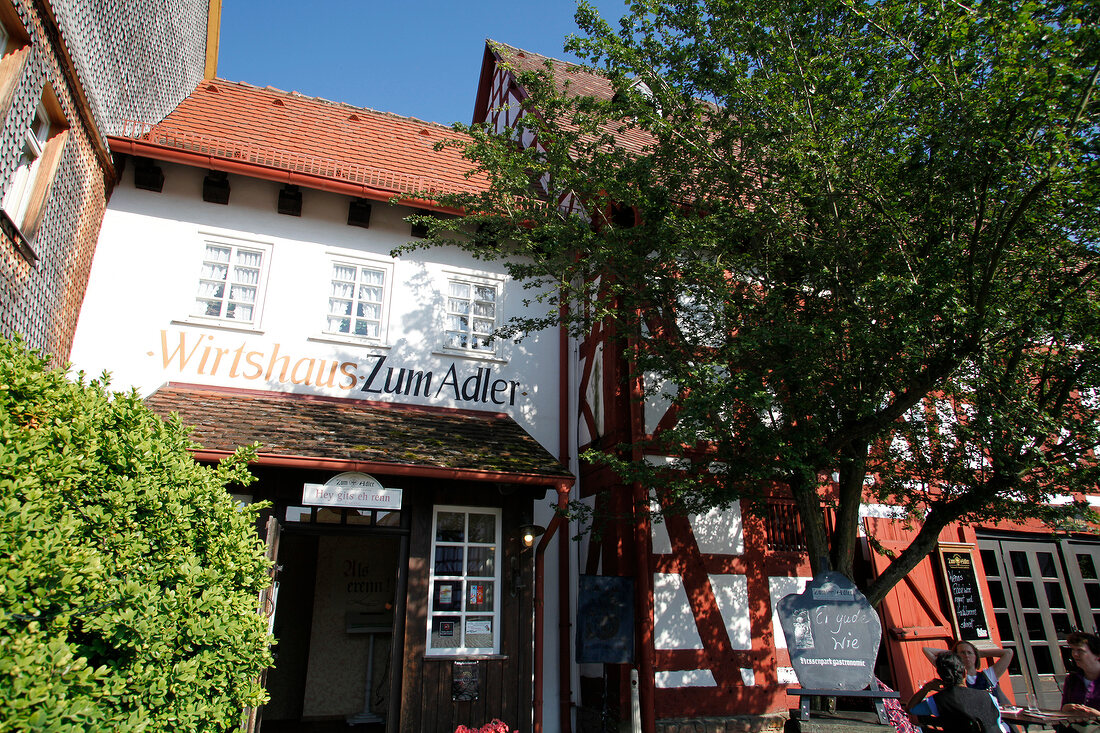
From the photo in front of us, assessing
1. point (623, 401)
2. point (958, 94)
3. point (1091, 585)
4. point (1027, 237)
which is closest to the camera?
point (958, 94)

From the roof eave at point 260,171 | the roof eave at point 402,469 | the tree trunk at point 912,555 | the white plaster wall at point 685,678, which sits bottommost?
the white plaster wall at point 685,678

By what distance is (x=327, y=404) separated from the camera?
7.92m

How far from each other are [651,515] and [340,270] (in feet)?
16.2

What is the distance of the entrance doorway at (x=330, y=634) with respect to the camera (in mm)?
9672

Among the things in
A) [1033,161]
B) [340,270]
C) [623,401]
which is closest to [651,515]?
[623,401]

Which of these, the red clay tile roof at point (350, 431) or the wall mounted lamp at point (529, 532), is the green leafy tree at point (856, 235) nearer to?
the wall mounted lamp at point (529, 532)

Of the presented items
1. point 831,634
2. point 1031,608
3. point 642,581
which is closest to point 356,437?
point 642,581

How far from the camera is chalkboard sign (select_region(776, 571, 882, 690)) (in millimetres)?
5660

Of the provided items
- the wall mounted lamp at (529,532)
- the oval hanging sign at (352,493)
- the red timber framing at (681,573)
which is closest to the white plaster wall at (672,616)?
the red timber framing at (681,573)

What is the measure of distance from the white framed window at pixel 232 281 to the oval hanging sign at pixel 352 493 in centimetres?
246

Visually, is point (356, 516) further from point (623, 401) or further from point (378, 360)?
point (623, 401)

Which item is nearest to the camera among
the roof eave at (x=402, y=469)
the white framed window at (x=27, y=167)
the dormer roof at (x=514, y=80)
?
the white framed window at (x=27, y=167)

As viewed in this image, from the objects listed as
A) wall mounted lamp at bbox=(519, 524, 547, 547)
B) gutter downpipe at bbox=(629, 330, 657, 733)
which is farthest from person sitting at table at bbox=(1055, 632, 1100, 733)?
wall mounted lamp at bbox=(519, 524, 547, 547)

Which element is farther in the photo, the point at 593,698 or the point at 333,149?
the point at 333,149
